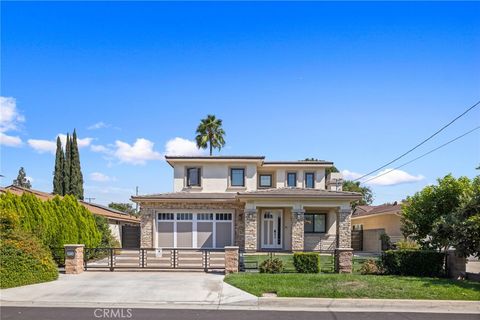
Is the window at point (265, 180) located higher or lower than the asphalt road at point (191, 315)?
higher

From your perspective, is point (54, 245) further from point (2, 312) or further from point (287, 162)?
point (287, 162)

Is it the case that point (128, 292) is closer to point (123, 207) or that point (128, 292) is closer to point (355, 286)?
point (355, 286)

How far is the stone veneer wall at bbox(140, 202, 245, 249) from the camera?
27.1 metres

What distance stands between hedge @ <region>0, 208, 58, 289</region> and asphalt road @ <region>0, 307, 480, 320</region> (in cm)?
265

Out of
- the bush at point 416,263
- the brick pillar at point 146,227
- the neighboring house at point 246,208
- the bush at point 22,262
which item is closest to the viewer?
the bush at point 22,262

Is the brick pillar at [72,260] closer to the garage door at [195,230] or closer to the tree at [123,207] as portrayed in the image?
the garage door at [195,230]

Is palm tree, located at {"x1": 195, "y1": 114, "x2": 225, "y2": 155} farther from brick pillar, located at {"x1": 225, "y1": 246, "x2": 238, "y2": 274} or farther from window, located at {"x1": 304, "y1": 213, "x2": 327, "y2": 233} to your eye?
brick pillar, located at {"x1": 225, "y1": 246, "x2": 238, "y2": 274}

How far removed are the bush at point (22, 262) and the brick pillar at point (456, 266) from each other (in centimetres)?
1369

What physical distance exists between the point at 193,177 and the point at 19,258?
57.4 ft

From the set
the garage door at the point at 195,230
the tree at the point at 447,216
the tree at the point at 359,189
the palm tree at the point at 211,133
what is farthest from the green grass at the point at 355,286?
the tree at the point at 359,189

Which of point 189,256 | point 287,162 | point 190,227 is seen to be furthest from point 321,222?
point 189,256

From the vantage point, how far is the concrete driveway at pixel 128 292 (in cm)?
1120

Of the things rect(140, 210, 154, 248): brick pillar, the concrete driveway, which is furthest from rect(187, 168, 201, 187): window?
the concrete driveway

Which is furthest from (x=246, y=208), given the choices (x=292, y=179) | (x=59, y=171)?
(x=59, y=171)
